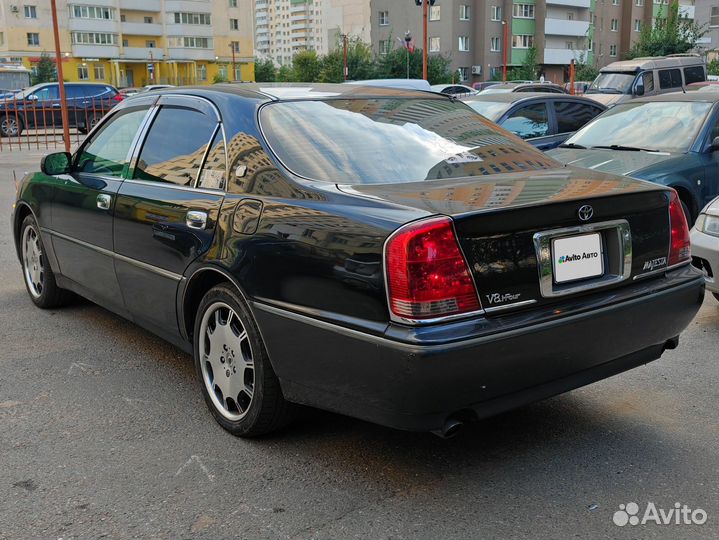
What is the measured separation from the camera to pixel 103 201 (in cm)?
466

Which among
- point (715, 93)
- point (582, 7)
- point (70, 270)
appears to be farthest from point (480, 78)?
point (70, 270)

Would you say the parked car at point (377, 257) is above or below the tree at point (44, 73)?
below

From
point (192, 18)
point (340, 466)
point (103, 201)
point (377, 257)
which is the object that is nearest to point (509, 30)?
point (192, 18)

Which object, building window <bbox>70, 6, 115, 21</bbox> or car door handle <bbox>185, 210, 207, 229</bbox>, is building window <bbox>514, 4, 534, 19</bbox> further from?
car door handle <bbox>185, 210, 207, 229</bbox>

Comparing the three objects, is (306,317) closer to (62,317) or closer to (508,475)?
(508,475)

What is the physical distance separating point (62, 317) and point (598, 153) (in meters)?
5.21

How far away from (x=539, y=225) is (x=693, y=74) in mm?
23091

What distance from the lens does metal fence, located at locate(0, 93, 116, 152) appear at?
2761 cm

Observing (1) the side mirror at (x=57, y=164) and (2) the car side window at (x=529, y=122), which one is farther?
(2) the car side window at (x=529, y=122)

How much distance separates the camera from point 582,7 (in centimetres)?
7938

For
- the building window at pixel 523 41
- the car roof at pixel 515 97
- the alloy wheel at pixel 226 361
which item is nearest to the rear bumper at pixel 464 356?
the alloy wheel at pixel 226 361

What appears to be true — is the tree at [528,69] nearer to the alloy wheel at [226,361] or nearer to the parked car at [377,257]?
the parked car at [377,257]

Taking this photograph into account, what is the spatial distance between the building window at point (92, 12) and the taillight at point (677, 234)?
83.6 metres

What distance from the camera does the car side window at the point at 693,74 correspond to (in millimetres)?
23330
